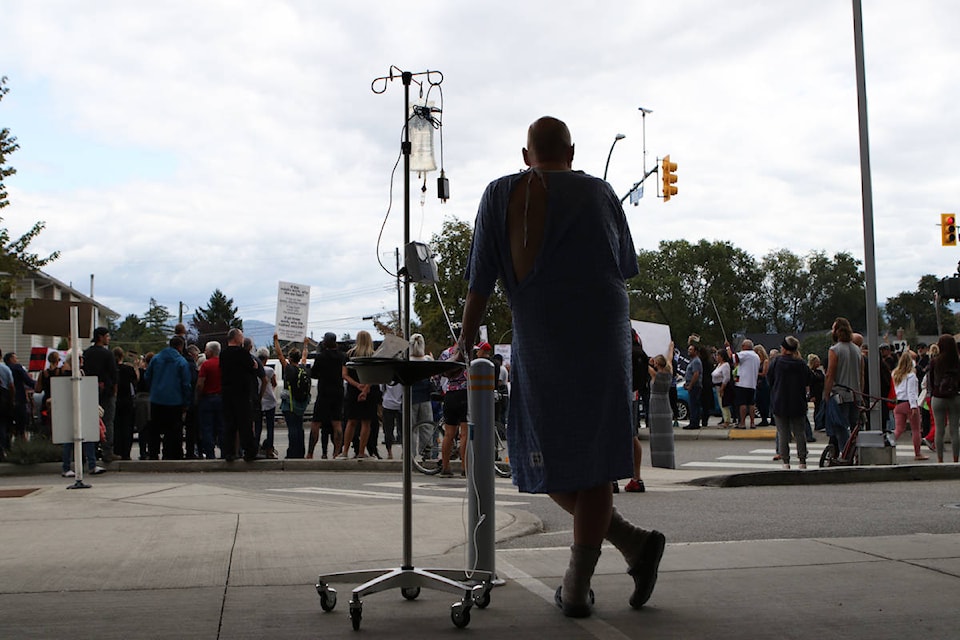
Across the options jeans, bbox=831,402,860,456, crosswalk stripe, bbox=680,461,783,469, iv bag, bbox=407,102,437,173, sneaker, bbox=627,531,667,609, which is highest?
iv bag, bbox=407,102,437,173

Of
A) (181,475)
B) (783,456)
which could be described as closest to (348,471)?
(181,475)

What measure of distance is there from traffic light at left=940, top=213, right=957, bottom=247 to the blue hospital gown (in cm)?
2532

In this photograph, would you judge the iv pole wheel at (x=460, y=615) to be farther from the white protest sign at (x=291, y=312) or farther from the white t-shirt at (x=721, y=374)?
the white t-shirt at (x=721, y=374)

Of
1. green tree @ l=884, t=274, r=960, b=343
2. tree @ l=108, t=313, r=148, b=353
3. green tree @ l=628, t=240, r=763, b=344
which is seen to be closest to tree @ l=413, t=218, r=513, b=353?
green tree @ l=628, t=240, r=763, b=344

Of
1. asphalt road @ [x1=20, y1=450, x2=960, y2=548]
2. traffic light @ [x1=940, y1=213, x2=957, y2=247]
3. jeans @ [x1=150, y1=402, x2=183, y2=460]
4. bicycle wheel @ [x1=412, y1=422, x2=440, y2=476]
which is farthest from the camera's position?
traffic light @ [x1=940, y1=213, x2=957, y2=247]

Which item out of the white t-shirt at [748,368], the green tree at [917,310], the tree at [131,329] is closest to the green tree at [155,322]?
the tree at [131,329]

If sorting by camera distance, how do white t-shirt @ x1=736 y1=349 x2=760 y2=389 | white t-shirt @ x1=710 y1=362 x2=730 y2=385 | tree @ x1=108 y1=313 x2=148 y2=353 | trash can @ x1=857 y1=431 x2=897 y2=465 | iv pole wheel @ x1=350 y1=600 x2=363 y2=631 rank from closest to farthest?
iv pole wheel @ x1=350 y1=600 x2=363 y2=631, trash can @ x1=857 y1=431 x2=897 y2=465, white t-shirt @ x1=736 y1=349 x2=760 y2=389, white t-shirt @ x1=710 y1=362 x2=730 y2=385, tree @ x1=108 y1=313 x2=148 y2=353

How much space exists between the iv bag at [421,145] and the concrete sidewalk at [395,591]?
770 cm

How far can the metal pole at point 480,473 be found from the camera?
482 cm

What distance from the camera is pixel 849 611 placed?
13.7 ft

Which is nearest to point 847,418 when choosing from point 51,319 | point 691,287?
point 51,319

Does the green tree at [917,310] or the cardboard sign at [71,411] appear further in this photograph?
the green tree at [917,310]

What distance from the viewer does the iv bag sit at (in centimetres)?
1461

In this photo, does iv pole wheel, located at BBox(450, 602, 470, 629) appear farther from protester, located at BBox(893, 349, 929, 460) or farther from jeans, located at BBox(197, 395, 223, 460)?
protester, located at BBox(893, 349, 929, 460)
